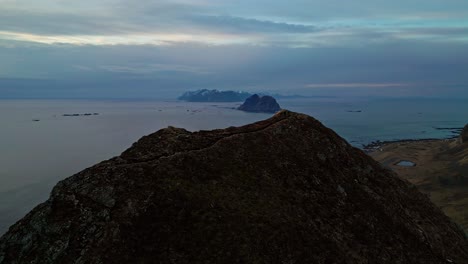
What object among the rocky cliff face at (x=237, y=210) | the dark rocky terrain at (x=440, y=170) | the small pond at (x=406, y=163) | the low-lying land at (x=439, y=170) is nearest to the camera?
the rocky cliff face at (x=237, y=210)

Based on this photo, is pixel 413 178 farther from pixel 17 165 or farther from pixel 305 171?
pixel 17 165

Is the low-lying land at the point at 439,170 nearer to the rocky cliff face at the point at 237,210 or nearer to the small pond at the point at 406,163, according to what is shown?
the small pond at the point at 406,163

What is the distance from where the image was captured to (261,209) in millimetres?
24859

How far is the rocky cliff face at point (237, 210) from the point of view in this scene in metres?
21.0

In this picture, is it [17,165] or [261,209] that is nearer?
[261,209]

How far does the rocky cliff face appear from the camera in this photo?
68.8ft

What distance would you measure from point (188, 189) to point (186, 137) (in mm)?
7687

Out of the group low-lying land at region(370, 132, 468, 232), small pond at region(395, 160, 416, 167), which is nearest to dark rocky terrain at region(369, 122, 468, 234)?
low-lying land at region(370, 132, 468, 232)

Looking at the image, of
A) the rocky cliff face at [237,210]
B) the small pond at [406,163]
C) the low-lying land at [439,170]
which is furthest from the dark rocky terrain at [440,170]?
the rocky cliff face at [237,210]

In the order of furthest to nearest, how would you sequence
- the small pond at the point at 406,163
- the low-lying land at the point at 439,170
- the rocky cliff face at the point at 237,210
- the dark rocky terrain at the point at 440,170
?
the small pond at the point at 406,163
the low-lying land at the point at 439,170
the dark rocky terrain at the point at 440,170
the rocky cliff face at the point at 237,210

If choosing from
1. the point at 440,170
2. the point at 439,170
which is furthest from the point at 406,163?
the point at 440,170

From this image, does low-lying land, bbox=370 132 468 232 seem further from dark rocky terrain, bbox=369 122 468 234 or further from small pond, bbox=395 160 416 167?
small pond, bbox=395 160 416 167

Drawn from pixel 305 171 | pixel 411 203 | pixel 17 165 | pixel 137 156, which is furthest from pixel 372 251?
pixel 17 165

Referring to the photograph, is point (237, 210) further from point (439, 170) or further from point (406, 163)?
point (406, 163)
